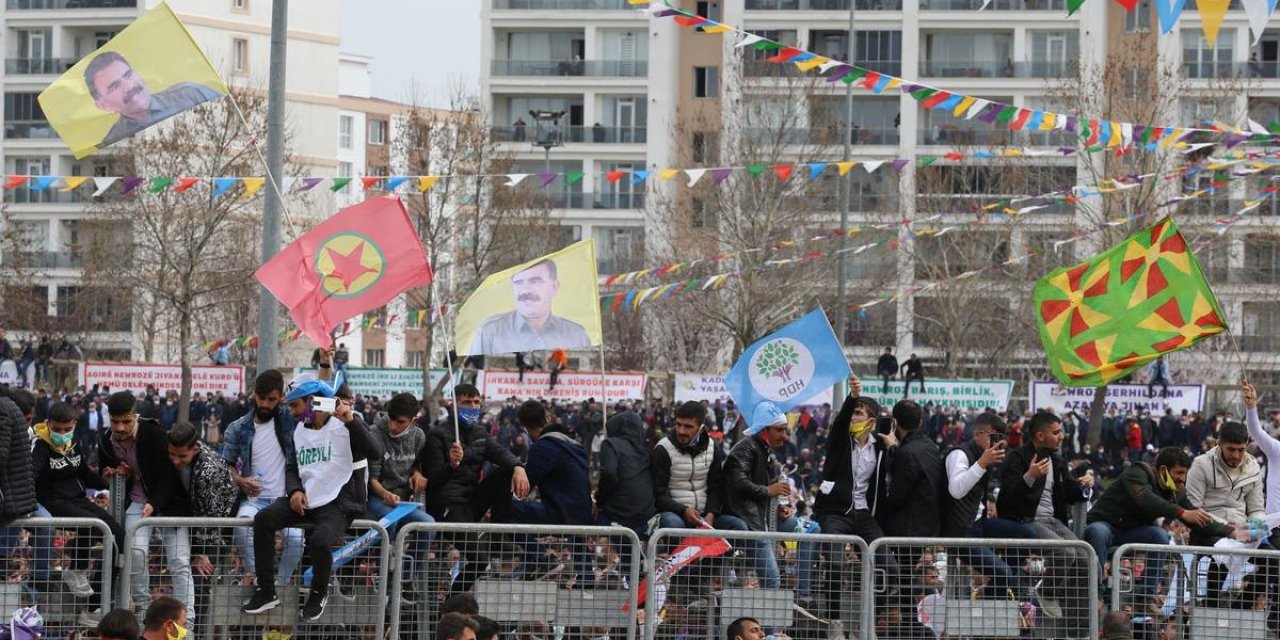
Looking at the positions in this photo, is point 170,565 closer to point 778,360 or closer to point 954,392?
point 778,360

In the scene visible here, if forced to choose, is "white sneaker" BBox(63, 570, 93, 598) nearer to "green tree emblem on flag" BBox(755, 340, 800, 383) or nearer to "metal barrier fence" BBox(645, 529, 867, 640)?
"metal barrier fence" BBox(645, 529, 867, 640)

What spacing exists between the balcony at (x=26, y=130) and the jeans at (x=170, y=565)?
64.4 meters

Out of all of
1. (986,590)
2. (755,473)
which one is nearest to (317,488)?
(755,473)

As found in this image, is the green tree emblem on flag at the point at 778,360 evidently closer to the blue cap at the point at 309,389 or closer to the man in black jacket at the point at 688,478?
Result: the man in black jacket at the point at 688,478

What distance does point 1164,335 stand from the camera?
1344 centimetres

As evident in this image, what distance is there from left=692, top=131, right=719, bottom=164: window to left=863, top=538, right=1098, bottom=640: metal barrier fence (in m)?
45.5

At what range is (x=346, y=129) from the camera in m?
89.9

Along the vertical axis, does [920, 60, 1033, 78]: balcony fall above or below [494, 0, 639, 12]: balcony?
below

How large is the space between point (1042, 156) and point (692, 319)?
1087cm

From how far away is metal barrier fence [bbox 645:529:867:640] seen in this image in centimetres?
1134

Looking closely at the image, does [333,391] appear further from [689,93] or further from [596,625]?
[689,93]

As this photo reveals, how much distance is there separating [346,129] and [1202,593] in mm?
80595

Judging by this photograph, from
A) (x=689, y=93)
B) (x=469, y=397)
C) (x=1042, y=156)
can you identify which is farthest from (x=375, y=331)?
(x=469, y=397)

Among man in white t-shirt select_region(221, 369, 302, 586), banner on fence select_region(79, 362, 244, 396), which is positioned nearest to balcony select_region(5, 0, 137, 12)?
banner on fence select_region(79, 362, 244, 396)
